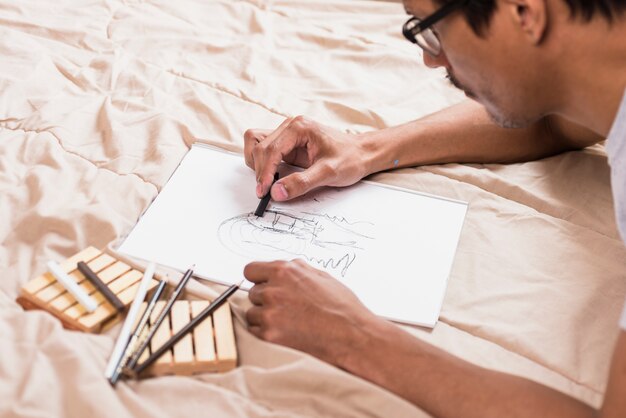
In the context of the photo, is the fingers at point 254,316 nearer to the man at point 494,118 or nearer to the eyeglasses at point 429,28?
the man at point 494,118

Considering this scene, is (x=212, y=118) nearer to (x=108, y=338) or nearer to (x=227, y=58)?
(x=227, y=58)

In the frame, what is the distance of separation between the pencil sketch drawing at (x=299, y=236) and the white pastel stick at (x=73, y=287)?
8.1 inches

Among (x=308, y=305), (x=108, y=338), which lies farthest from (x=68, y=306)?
(x=308, y=305)

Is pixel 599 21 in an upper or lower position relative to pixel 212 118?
upper

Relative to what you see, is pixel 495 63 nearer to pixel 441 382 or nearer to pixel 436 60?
pixel 436 60

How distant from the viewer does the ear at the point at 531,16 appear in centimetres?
80

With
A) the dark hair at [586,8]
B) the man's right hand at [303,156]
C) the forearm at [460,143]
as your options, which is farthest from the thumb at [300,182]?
the dark hair at [586,8]

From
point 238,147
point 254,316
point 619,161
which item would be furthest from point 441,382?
point 238,147

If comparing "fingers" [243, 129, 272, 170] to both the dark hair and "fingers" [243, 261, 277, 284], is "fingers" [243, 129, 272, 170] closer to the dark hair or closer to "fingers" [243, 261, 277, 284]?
"fingers" [243, 261, 277, 284]

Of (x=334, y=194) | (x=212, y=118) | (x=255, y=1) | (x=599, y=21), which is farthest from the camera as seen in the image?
(x=255, y=1)

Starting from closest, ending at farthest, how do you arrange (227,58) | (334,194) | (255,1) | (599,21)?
(599,21)
(334,194)
(227,58)
(255,1)

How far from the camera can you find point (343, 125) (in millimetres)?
1272

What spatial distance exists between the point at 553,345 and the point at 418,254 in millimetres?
216

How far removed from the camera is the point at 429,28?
2.93ft
